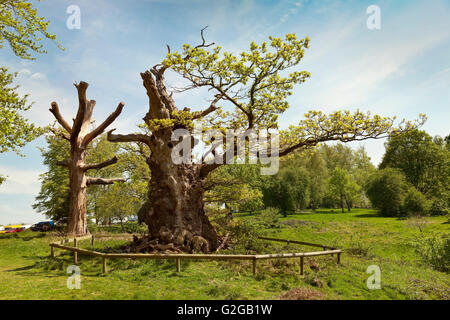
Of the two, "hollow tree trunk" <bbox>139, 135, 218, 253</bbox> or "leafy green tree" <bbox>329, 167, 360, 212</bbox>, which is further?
"leafy green tree" <bbox>329, 167, 360, 212</bbox>

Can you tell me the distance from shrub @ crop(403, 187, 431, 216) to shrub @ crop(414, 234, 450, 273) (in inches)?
901

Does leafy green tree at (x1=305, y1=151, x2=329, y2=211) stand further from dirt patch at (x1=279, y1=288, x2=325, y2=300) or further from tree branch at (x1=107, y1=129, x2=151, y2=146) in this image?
dirt patch at (x1=279, y1=288, x2=325, y2=300)

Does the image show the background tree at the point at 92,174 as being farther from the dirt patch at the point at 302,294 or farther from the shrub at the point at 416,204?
the shrub at the point at 416,204

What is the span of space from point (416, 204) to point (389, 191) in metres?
5.33

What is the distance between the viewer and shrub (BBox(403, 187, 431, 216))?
35.4 m

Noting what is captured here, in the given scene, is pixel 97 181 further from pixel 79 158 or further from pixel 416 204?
pixel 416 204

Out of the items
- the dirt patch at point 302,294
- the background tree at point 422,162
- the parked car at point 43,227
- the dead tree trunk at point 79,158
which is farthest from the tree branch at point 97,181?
the background tree at point 422,162

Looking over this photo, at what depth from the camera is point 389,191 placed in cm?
4131

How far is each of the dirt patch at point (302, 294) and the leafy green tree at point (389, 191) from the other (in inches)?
1508

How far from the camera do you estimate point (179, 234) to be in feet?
45.7

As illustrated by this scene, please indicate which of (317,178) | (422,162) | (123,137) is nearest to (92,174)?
(123,137)

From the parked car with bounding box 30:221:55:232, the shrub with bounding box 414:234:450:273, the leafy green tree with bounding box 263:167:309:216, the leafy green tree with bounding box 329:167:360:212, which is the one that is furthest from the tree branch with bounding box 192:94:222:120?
the leafy green tree with bounding box 329:167:360:212
